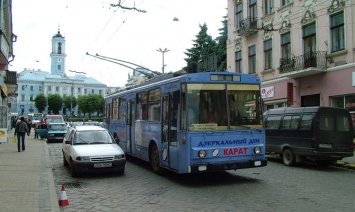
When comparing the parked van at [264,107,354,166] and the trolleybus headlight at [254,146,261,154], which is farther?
the parked van at [264,107,354,166]

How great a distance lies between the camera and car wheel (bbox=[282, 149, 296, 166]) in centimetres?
1355

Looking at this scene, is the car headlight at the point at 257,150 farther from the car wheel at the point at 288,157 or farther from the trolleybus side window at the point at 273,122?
the trolleybus side window at the point at 273,122

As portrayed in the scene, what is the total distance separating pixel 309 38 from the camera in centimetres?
2119

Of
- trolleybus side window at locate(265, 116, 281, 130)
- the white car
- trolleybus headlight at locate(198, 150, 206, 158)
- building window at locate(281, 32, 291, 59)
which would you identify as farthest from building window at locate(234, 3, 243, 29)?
trolleybus headlight at locate(198, 150, 206, 158)

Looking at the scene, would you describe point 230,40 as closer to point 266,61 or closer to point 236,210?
point 266,61

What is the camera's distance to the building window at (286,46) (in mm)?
22891

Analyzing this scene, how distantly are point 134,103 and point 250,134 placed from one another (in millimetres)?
5452

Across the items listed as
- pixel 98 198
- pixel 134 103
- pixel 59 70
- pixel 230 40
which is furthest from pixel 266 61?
pixel 59 70

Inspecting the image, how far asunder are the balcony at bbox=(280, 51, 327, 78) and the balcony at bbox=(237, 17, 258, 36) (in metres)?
4.34

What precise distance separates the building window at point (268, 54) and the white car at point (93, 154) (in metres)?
16.1

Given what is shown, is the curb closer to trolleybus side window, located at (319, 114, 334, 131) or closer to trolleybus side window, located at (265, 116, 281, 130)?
trolleybus side window, located at (319, 114, 334, 131)

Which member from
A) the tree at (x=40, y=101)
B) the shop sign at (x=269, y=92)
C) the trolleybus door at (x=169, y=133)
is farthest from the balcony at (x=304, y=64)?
A: the tree at (x=40, y=101)

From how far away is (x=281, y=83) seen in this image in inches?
922

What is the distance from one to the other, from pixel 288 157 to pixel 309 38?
33.2 feet
